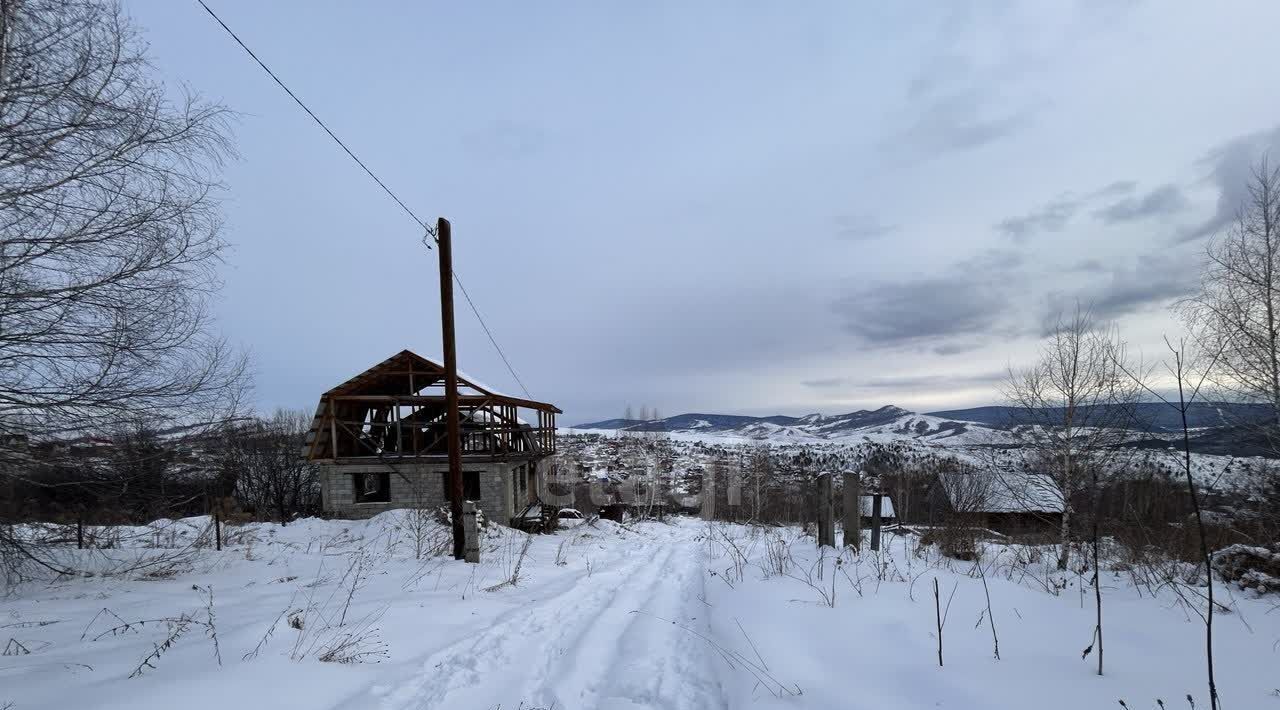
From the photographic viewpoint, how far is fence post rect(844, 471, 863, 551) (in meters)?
8.16

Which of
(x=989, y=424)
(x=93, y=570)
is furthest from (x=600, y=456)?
(x=93, y=570)

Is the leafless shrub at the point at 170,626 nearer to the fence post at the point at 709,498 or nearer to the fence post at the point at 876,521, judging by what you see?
the fence post at the point at 876,521

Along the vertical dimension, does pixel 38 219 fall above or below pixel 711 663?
above

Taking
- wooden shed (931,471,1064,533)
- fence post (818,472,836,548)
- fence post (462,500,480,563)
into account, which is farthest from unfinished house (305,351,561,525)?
wooden shed (931,471,1064,533)

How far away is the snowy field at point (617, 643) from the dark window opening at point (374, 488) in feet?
40.0

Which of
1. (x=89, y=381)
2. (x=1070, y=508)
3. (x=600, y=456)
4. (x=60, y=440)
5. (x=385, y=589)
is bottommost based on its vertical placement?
(x=600, y=456)

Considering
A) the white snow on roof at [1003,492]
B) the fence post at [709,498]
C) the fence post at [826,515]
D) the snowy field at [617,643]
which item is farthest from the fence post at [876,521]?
the fence post at [709,498]

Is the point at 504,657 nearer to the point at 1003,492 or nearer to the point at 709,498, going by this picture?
the point at 1003,492

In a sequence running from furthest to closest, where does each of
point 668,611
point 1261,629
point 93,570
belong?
point 93,570 → point 668,611 → point 1261,629

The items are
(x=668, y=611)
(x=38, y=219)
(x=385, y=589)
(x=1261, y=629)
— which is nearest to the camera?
(x=1261, y=629)

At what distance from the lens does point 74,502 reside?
7.07 m

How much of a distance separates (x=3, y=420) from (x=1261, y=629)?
11.6 meters

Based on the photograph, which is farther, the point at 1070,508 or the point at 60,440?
the point at 1070,508

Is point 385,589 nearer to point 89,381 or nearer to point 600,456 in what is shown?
point 89,381
